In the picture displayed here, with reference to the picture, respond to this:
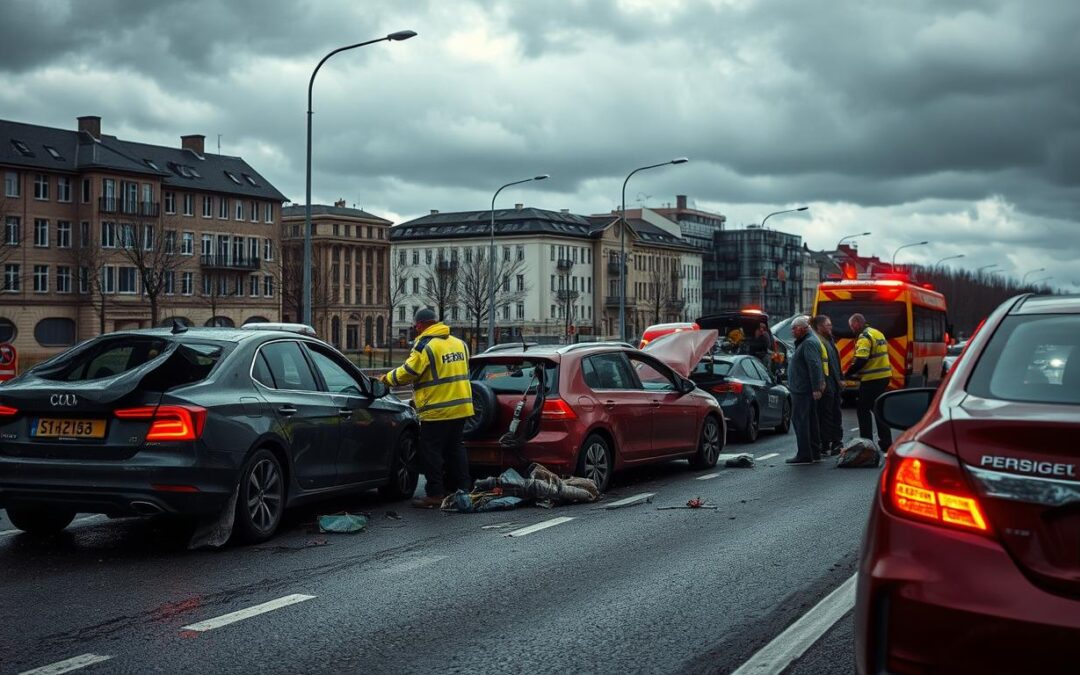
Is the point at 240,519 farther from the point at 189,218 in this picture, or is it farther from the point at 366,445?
the point at 189,218

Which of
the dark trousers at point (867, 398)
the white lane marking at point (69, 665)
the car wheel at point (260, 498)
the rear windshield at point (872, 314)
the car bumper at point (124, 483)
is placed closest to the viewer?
the white lane marking at point (69, 665)

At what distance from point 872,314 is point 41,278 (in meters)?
65.4

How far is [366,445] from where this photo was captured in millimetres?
10328

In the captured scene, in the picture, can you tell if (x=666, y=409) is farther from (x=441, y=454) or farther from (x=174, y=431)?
(x=174, y=431)

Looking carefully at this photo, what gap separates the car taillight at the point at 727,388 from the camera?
18.3 metres

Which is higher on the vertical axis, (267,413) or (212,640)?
(267,413)

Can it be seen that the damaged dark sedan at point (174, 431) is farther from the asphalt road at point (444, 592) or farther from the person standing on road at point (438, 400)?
the person standing on road at point (438, 400)

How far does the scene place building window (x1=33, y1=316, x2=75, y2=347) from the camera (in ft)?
261

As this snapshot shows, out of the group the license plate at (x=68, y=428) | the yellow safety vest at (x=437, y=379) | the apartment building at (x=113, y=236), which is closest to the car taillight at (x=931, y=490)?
the license plate at (x=68, y=428)

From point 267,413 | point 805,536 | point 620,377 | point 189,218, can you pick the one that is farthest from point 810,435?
point 189,218

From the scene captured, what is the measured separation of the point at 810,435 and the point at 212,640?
33.7ft

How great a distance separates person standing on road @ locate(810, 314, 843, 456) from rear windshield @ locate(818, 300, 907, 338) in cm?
1307

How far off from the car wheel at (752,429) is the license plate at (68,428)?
1184 centimetres

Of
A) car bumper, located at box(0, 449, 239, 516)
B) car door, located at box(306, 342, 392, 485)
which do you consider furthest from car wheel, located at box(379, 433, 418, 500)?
car bumper, located at box(0, 449, 239, 516)
